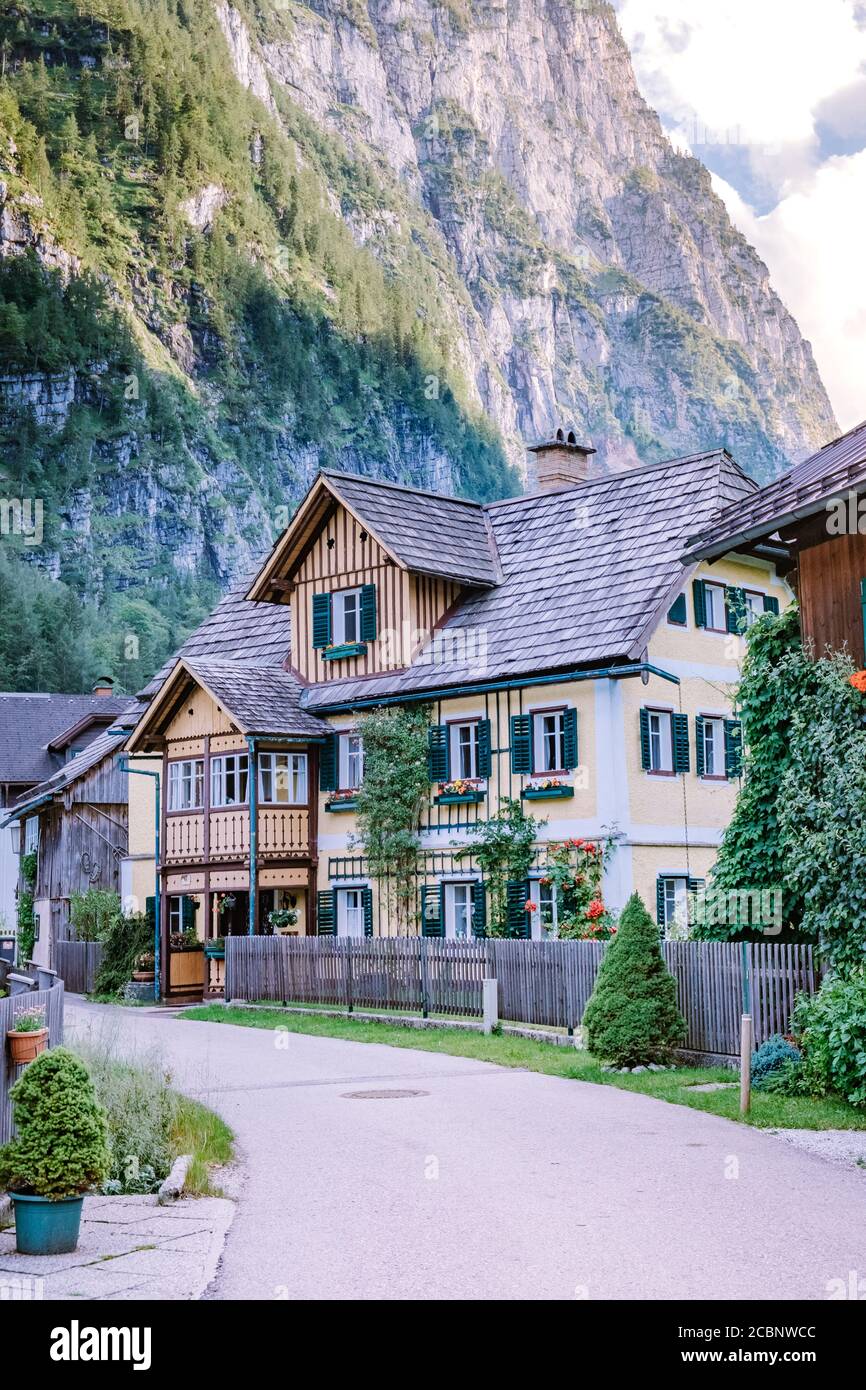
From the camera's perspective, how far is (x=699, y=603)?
33281 mm

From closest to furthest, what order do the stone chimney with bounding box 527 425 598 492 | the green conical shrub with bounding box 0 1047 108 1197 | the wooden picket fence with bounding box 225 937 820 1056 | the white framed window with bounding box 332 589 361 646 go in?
the green conical shrub with bounding box 0 1047 108 1197, the wooden picket fence with bounding box 225 937 820 1056, the white framed window with bounding box 332 589 361 646, the stone chimney with bounding box 527 425 598 492

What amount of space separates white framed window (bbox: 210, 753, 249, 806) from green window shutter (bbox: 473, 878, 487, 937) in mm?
5670

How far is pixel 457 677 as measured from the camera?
110ft

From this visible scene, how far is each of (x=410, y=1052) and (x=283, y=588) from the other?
16.8 meters

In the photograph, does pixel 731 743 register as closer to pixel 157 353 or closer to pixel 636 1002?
pixel 636 1002

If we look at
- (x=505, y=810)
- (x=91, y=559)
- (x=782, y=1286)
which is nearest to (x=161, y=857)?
(x=505, y=810)

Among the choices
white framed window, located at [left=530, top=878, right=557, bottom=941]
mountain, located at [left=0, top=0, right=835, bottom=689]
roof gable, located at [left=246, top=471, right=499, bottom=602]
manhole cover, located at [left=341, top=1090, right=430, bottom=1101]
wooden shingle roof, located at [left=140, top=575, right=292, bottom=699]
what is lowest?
manhole cover, located at [left=341, top=1090, right=430, bottom=1101]

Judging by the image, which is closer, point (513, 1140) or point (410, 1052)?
point (513, 1140)

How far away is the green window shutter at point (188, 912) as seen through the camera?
3800 centimetres

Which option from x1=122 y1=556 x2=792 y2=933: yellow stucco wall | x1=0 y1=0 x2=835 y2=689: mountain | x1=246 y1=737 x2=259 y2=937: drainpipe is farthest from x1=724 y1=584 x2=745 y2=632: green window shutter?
x1=0 y1=0 x2=835 y2=689: mountain

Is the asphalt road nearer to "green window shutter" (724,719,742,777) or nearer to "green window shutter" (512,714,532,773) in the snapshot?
"green window shutter" (512,714,532,773)

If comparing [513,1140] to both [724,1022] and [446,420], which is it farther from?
[446,420]

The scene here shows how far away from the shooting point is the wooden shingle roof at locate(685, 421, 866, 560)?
746 inches

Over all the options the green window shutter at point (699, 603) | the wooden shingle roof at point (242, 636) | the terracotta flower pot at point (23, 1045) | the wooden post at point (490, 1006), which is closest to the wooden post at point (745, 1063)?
the terracotta flower pot at point (23, 1045)
